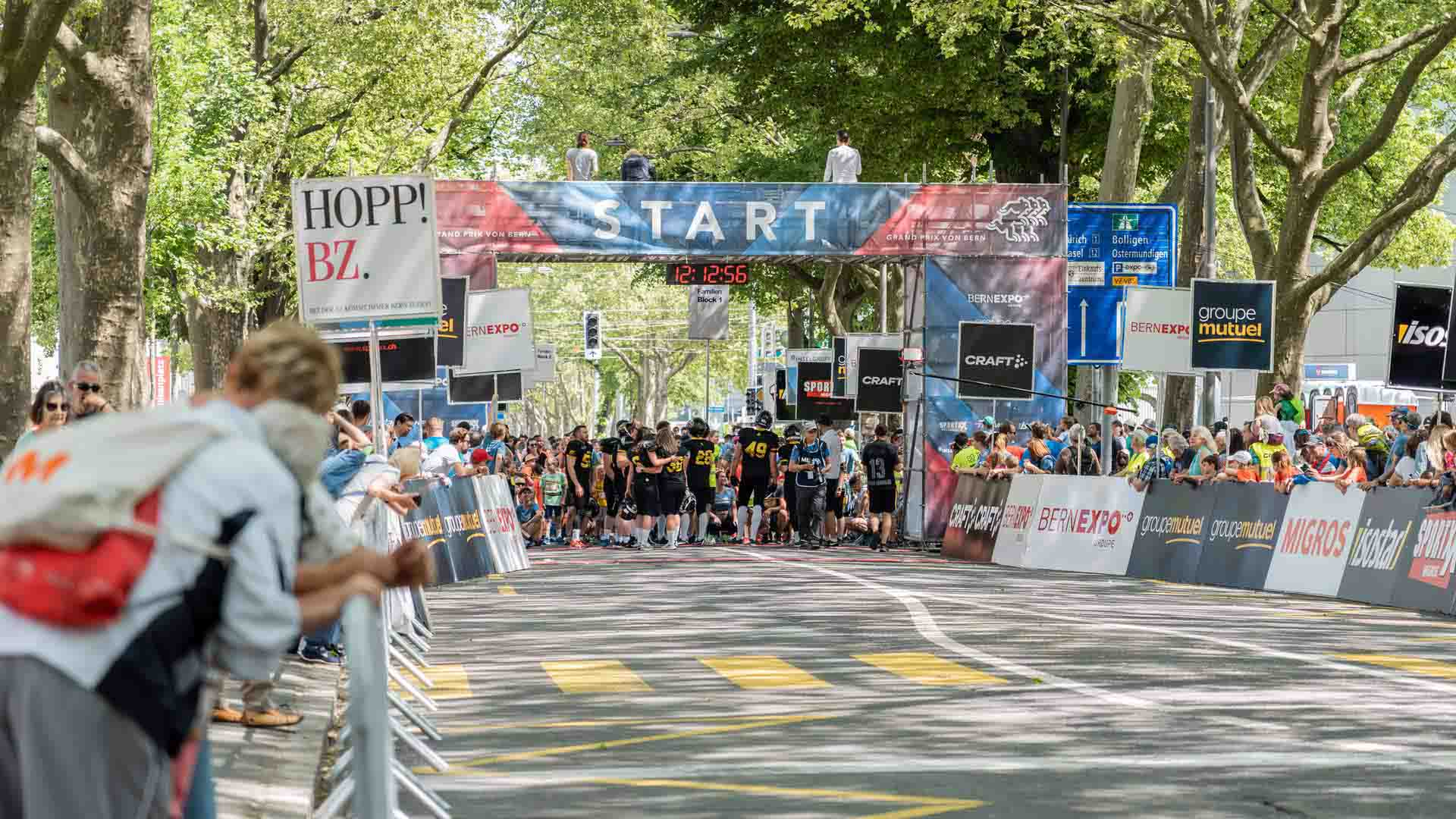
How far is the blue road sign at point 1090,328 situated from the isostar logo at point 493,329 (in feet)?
27.0

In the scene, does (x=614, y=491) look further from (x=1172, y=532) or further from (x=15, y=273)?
(x=15, y=273)

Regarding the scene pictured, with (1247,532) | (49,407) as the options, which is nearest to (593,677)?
(49,407)

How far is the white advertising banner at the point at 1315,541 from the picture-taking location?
20062mm

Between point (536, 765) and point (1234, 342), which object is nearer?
point (536, 765)

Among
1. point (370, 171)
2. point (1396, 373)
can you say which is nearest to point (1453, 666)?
point (1396, 373)

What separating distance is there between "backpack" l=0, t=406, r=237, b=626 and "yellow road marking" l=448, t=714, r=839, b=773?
5.37 m

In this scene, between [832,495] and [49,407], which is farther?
[832,495]

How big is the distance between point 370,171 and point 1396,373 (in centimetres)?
2488

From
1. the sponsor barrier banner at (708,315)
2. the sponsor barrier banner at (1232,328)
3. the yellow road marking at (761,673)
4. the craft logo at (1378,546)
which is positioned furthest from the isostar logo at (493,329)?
the sponsor barrier banner at (708,315)

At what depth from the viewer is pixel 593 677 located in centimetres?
1309

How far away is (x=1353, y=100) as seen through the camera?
45594 millimetres

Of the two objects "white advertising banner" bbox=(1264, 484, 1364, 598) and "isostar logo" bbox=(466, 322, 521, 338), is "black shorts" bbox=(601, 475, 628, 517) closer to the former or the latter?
"isostar logo" bbox=(466, 322, 521, 338)

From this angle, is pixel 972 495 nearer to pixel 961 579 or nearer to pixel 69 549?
pixel 961 579

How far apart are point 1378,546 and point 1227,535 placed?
2.73 m
